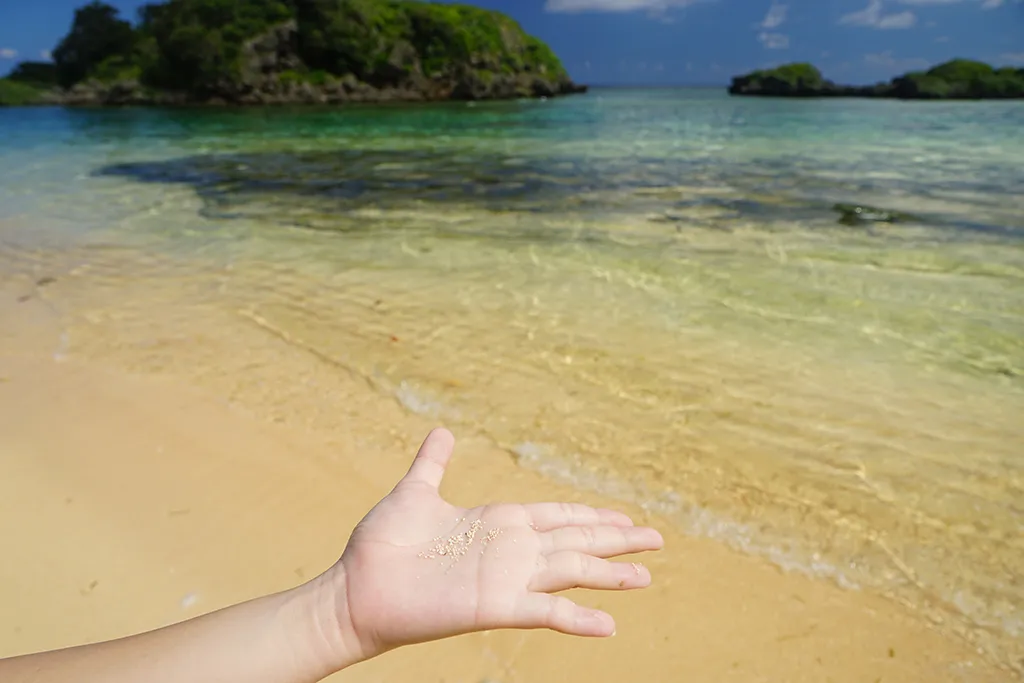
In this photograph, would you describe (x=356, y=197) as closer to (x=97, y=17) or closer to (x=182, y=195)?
(x=182, y=195)

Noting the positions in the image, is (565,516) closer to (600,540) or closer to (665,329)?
(600,540)

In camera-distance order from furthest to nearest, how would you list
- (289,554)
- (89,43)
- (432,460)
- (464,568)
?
(89,43) < (289,554) < (432,460) < (464,568)

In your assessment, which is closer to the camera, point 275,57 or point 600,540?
point 600,540

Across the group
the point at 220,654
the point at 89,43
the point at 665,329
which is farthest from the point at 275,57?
the point at 220,654

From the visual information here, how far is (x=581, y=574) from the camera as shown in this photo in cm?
163

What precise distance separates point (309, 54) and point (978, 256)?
73149 mm

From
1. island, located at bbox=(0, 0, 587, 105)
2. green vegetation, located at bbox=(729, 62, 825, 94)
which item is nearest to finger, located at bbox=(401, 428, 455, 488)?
island, located at bbox=(0, 0, 587, 105)

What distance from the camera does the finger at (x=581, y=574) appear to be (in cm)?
160

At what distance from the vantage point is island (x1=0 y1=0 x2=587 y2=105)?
62.4 metres

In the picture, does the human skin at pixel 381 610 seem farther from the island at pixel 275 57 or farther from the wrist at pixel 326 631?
the island at pixel 275 57

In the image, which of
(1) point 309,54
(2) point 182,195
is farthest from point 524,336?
(1) point 309,54

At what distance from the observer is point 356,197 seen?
10.5 meters

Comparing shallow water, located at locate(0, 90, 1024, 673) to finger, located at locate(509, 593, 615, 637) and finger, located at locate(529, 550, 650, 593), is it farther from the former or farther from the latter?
finger, located at locate(509, 593, 615, 637)

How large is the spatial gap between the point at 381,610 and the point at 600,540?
0.62 metres
